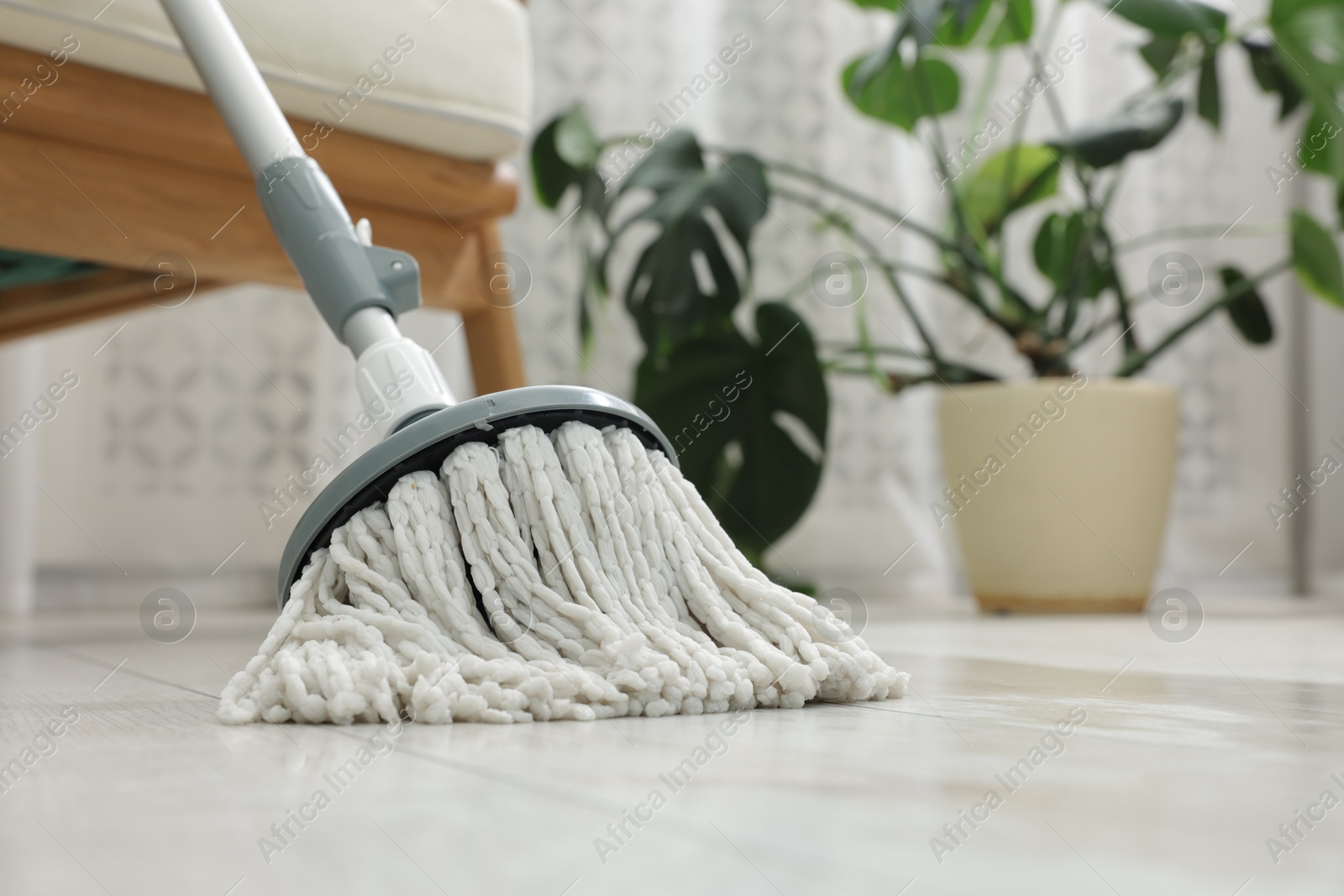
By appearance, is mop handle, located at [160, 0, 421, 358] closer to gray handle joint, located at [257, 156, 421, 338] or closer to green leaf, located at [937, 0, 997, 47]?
gray handle joint, located at [257, 156, 421, 338]

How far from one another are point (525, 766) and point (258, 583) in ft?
4.31

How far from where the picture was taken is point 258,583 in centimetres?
158

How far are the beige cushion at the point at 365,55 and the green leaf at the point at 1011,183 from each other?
2.78ft

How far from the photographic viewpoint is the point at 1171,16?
138 cm

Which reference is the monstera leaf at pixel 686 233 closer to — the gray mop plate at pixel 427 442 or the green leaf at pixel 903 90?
the green leaf at pixel 903 90

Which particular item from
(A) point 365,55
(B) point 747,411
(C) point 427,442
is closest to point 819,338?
(B) point 747,411

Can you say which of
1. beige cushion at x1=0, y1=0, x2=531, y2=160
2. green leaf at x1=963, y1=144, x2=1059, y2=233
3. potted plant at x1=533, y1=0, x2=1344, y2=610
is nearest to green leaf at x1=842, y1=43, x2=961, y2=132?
potted plant at x1=533, y1=0, x2=1344, y2=610

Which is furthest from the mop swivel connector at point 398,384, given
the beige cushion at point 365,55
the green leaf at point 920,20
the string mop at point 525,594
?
the green leaf at point 920,20

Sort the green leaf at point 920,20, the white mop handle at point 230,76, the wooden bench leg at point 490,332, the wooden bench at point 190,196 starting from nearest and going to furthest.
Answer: the white mop handle at point 230,76 < the wooden bench at point 190,196 < the wooden bench leg at point 490,332 < the green leaf at point 920,20

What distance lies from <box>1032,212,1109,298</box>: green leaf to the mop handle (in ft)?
3.42

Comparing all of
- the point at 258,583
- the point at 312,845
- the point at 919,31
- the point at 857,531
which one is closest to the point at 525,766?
the point at 312,845

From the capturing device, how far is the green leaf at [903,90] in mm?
1457

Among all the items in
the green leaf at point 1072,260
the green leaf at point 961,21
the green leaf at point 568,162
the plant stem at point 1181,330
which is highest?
the green leaf at point 568,162

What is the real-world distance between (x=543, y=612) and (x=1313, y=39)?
4.17ft
